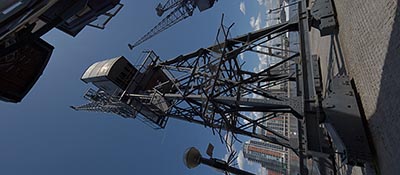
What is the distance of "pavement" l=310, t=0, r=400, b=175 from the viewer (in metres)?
2.64

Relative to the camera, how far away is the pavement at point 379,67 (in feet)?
8.66

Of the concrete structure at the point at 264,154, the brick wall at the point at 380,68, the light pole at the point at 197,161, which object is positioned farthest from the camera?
the concrete structure at the point at 264,154

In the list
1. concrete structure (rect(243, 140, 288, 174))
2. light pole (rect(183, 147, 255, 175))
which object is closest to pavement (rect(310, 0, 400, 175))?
light pole (rect(183, 147, 255, 175))

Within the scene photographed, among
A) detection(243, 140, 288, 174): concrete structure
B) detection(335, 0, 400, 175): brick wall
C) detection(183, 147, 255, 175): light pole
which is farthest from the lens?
detection(243, 140, 288, 174): concrete structure

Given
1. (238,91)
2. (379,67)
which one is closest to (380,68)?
(379,67)

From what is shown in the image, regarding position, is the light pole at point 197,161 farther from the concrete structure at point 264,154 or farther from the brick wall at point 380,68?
the concrete structure at point 264,154

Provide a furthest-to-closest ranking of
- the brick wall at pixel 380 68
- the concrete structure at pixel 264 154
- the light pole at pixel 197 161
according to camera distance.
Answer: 1. the concrete structure at pixel 264 154
2. the light pole at pixel 197 161
3. the brick wall at pixel 380 68

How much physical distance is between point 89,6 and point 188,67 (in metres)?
5.27

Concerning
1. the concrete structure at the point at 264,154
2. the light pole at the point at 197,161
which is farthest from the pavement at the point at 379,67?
the concrete structure at the point at 264,154

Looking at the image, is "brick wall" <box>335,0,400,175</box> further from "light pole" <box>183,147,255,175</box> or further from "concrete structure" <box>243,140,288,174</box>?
"concrete structure" <box>243,140,288,174</box>

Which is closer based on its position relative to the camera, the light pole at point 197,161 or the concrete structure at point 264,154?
the light pole at point 197,161

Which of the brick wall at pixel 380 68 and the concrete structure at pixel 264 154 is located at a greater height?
the concrete structure at pixel 264 154

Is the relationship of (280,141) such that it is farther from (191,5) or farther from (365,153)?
(191,5)

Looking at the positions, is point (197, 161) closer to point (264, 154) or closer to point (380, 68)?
point (380, 68)
